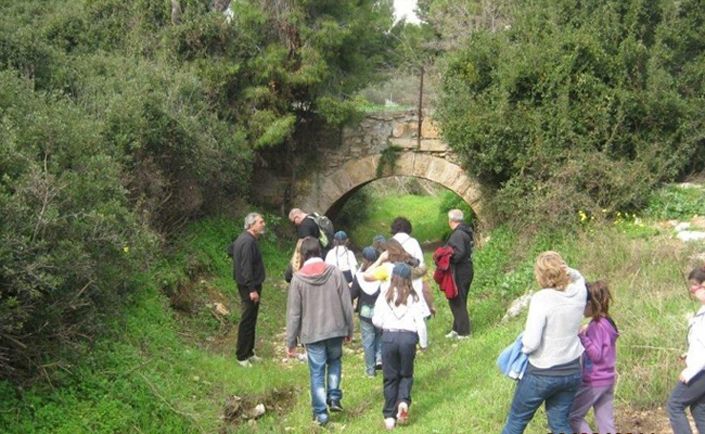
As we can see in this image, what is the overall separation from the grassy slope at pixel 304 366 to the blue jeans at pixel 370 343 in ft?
0.67

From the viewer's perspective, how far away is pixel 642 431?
4.96m

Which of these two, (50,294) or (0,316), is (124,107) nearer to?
(50,294)

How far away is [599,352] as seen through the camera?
4.46 metres

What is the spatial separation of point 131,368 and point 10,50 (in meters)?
5.54

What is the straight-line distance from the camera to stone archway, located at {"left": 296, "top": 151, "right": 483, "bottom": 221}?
1373cm

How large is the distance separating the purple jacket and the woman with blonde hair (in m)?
0.13

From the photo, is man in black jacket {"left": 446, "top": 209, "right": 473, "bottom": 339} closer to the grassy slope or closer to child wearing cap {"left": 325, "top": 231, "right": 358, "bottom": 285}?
the grassy slope

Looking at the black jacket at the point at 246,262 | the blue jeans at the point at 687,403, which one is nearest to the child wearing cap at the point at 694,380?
the blue jeans at the point at 687,403

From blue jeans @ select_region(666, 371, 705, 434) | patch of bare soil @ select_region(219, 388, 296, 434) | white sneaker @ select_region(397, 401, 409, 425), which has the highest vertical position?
blue jeans @ select_region(666, 371, 705, 434)

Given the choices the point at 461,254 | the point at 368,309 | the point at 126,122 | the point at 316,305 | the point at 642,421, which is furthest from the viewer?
the point at 126,122

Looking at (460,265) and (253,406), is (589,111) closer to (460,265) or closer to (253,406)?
(460,265)

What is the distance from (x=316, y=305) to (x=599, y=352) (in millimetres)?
2394

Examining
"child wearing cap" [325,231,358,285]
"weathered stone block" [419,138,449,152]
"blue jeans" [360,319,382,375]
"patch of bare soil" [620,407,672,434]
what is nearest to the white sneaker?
"blue jeans" [360,319,382,375]

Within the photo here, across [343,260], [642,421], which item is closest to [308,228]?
[343,260]
